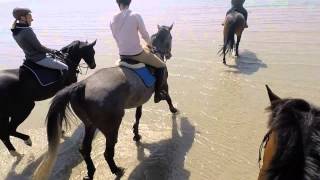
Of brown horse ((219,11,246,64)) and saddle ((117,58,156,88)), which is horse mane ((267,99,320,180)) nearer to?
saddle ((117,58,156,88))

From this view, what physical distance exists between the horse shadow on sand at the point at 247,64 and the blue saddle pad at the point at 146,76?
4.14 m

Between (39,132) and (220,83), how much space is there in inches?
170

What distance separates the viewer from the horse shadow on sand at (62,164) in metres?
5.83

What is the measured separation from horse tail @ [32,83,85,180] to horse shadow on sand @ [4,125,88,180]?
70 centimetres

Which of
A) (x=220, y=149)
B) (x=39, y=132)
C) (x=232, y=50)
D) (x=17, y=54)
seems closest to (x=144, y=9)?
(x=17, y=54)

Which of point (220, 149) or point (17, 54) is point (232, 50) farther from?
point (17, 54)

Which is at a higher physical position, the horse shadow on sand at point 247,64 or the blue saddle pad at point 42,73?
the blue saddle pad at point 42,73

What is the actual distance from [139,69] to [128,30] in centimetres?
66

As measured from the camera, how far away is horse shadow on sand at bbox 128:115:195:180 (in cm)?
548

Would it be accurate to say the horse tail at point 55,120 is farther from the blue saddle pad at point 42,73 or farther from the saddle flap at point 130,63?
the blue saddle pad at point 42,73

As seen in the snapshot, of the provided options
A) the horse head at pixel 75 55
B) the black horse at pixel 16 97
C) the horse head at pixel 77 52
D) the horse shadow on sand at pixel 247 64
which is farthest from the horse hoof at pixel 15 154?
the horse shadow on sand at pixel 247 64

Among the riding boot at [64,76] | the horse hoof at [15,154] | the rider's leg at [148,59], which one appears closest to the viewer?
the rider's leg at [148,59]

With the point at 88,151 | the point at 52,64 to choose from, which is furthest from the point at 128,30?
the point at 52,64

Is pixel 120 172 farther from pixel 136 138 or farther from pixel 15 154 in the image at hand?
pixel 15 154
